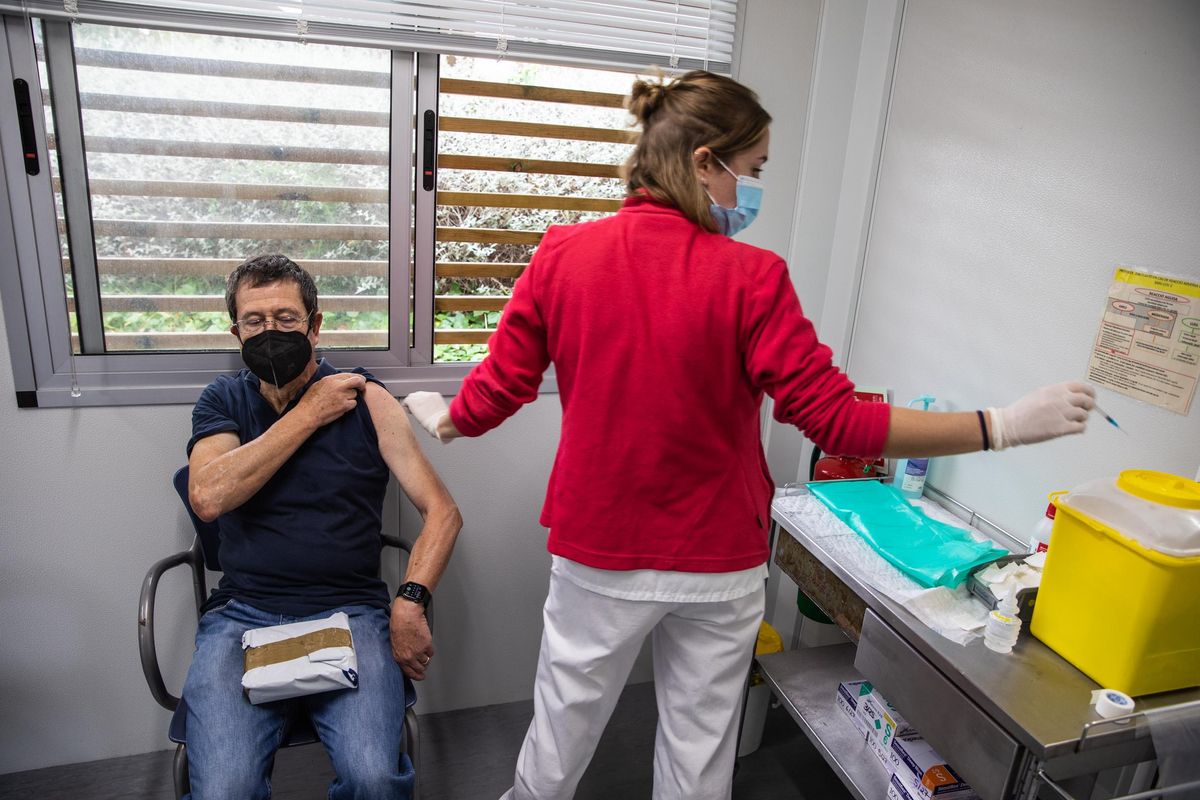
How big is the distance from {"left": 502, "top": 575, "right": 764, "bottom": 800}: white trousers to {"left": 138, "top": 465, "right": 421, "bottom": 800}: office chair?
0.26m

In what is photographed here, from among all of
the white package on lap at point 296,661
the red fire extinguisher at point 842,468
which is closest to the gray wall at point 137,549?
the white package on lap at point 296,661

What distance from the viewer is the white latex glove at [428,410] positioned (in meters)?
1.44

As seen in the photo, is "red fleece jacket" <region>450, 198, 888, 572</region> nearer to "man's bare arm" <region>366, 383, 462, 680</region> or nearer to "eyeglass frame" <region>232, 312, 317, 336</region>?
"man's bare arm" <region>366, 383, 462, 680</region>

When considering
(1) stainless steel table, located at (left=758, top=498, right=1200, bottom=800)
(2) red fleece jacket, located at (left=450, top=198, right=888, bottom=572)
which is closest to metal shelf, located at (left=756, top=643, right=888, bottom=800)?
(1) stainless steel table, located at (left=758, top=498, right=1200, bottom=800)

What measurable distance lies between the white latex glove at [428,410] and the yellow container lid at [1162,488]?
3.66 feet

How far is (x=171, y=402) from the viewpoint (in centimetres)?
187

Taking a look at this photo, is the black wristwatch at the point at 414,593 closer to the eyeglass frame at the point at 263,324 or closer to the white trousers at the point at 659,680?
the white trousers at the point at 659,680

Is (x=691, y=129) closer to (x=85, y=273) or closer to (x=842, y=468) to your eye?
(x=842, y=468)

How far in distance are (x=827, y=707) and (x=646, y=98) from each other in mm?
1423

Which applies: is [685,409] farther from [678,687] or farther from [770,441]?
[770,441]

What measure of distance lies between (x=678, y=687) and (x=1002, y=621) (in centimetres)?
57

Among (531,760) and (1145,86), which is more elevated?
(1145,86)

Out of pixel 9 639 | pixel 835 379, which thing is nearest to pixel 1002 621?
pixel 835 379

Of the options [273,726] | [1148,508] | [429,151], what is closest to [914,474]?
[1148,508]
